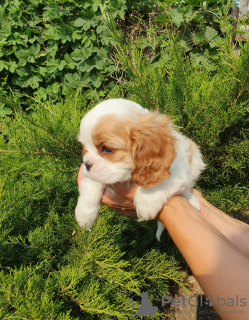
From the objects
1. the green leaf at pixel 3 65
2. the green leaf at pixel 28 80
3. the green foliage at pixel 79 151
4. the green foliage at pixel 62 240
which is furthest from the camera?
the green leaf at pixel 28 80

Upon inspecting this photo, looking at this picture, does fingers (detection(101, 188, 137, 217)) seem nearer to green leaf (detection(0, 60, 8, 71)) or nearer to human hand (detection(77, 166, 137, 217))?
human hand (detection(77, 166, 137, 217))

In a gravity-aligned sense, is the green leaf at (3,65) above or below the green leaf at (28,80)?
above

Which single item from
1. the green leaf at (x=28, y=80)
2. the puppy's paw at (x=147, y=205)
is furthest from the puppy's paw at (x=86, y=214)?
the green leaf at (x=28, y=80)

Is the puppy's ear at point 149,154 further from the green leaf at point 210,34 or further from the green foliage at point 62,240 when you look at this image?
the green leaf at point 210,34

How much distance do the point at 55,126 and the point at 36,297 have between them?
1416 millimetres

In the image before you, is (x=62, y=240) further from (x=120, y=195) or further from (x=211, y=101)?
(x=211, y=101)

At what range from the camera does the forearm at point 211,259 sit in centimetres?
111

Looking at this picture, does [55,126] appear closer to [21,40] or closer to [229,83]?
[229,83]

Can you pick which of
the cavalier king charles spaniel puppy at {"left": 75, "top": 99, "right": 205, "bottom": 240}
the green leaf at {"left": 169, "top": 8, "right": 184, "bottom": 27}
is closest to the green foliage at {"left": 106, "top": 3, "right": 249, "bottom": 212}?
the cavalier king charles spaniel puppy at {"left": 75, "top": 99, "right": 205, "bottom": 240}

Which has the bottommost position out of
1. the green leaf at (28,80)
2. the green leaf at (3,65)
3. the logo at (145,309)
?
the logo at (145,309)

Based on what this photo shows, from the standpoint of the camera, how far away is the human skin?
42.8 inches

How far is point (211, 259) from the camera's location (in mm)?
1251

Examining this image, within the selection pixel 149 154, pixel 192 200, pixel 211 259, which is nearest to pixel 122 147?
pixel 149 154

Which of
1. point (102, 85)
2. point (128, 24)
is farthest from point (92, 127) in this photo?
point (128, 24)
